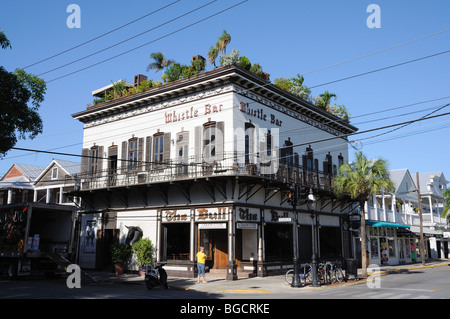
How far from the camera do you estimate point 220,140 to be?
72.1ft

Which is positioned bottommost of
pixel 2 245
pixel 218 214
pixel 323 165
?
pixel 2 245

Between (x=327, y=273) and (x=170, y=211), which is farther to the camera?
(x=170, y=211)

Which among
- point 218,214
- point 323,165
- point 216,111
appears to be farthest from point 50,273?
point 323,165

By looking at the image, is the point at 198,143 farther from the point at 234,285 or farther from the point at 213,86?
the point at 234,285

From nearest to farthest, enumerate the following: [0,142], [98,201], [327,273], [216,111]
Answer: [0,142] → [327,273] → [216,111] → [98,201]

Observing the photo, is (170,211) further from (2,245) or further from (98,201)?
(2,245)

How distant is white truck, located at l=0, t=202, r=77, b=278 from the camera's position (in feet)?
63.5

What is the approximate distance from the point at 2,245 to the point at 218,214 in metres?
10.6

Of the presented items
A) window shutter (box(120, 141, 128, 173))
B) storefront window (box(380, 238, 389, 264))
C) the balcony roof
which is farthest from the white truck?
storefront window (box(380, 238, 389, 264))

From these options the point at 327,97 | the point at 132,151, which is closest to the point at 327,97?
the point at 327,97

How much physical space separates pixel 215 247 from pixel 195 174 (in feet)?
14.6

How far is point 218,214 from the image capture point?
21.5m

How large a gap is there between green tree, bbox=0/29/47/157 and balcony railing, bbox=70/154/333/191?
6.52 meters

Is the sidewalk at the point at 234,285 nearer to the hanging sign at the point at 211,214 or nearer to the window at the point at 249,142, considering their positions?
the hanging sign at the point at 211,214
